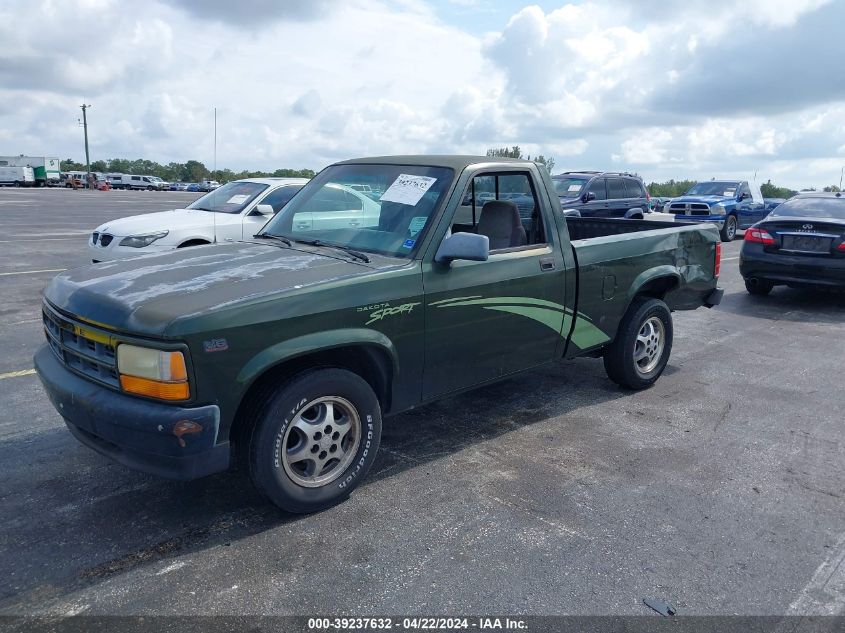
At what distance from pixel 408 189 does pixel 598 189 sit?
12.7m

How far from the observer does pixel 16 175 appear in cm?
Answer: 6297

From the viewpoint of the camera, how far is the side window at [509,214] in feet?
15.9

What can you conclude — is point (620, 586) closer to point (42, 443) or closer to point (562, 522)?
point (562, 522)

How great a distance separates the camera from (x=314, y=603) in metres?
2.97

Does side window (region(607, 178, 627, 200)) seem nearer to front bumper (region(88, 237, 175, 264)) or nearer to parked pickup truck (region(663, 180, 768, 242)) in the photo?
parked pickup truck (region(663, 180, 768, 242))

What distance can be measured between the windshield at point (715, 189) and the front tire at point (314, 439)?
1908 centimetres

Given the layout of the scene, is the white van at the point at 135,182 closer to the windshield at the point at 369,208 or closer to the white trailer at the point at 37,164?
the white trailer at the point at 37,164

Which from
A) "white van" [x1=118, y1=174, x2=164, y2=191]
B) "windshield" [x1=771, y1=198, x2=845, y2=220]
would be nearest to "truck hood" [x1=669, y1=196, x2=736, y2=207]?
"windshield" [x1=771, y1=198, x2=845, y2=220]

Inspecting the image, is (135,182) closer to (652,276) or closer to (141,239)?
(141,239)

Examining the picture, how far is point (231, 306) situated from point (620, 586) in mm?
2164

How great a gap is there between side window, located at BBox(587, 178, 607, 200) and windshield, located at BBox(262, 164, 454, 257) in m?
12.0

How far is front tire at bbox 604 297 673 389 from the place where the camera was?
5.64 metres

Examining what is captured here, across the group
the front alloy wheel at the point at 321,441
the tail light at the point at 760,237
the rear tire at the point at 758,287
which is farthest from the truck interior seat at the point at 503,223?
the rear tire at the point at 758,287

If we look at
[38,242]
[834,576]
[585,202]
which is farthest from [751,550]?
[38,242]
